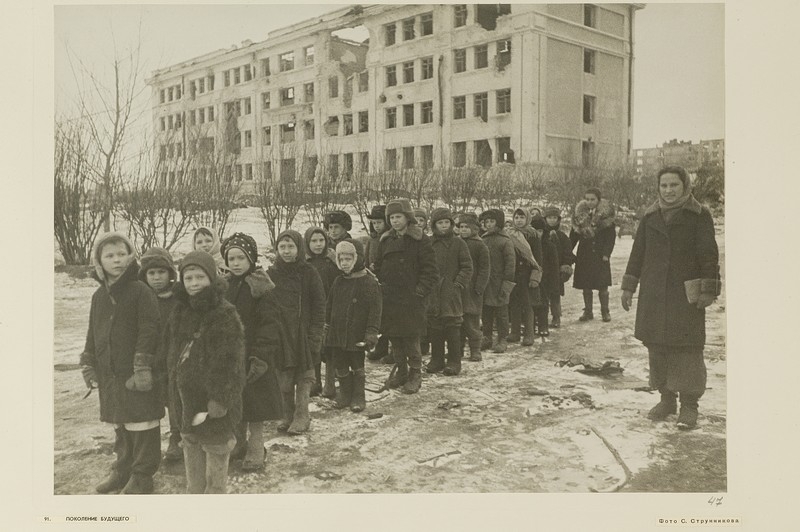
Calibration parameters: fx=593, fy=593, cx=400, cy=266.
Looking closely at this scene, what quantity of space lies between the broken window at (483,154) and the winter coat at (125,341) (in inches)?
64.9

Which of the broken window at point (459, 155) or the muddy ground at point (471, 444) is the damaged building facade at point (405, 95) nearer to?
the broken window at point (459, 155)

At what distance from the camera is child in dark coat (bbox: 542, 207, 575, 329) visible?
3358mm

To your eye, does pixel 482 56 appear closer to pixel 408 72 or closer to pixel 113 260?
pixel 408 72

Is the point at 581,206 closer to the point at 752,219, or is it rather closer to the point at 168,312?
the point at 752,219

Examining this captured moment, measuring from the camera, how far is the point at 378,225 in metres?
2.93

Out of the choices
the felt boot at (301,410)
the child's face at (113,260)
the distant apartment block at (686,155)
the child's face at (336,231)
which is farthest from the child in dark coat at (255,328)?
the distant apartment block at (686,155)

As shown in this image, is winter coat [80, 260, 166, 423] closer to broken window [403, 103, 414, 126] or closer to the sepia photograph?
the sepia photograph

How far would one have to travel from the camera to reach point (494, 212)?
3.23 m

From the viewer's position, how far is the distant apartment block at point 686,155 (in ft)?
8.28

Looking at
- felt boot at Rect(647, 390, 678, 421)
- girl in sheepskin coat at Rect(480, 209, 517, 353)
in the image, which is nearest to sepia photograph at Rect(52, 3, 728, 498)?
felt boot at Rect(647, 390, 678, 421)

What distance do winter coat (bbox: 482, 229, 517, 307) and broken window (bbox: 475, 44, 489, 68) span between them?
3.09 ft

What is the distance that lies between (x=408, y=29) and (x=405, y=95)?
1.13ft

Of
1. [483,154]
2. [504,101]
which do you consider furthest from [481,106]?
[483,154]

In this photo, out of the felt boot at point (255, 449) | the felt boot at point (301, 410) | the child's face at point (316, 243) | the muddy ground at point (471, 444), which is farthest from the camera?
the child's face at point (316, 243)
